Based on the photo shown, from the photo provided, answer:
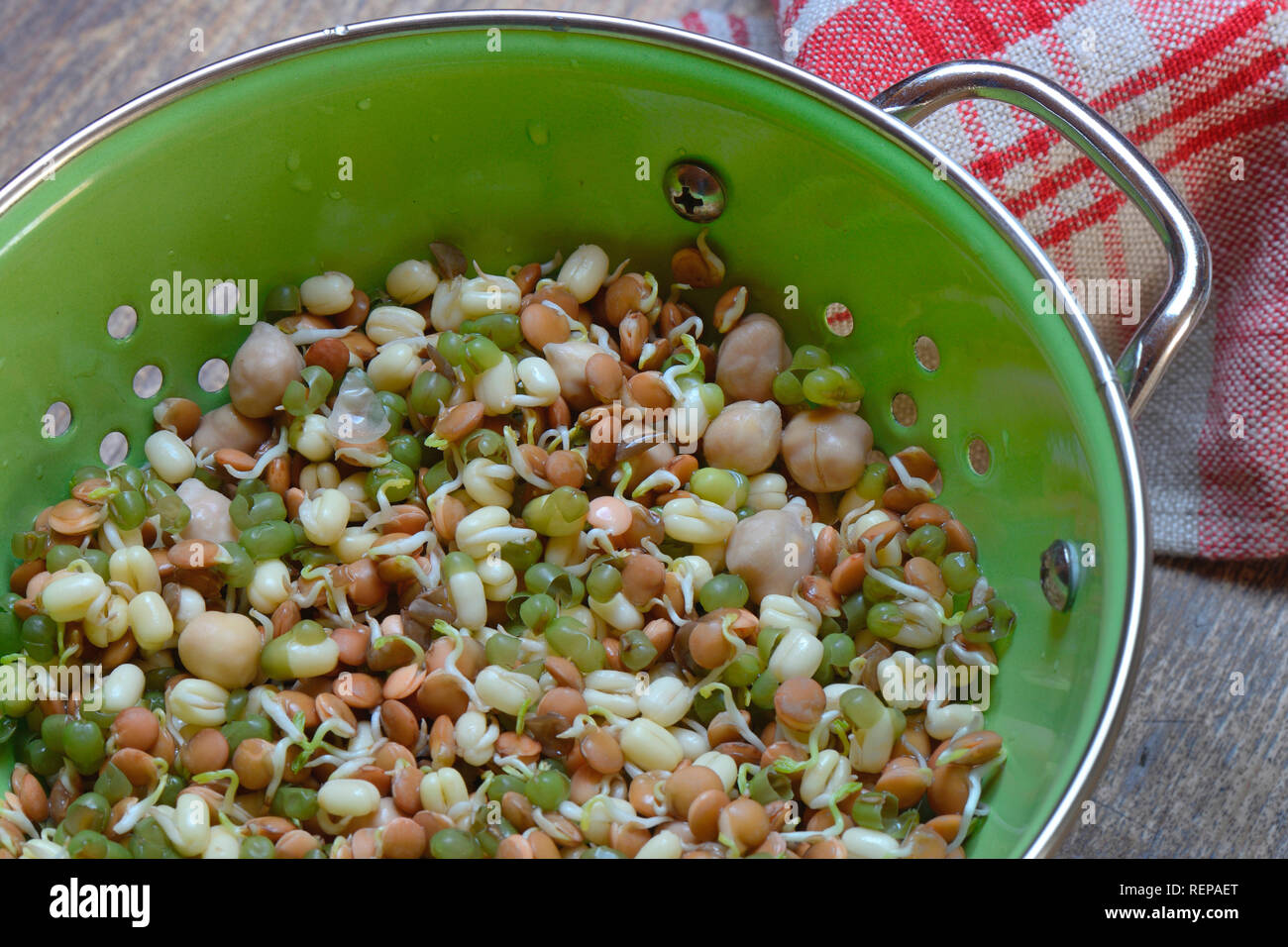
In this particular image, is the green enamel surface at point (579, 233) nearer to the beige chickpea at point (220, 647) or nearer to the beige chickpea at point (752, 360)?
the beige chickpea at point (752, 360)

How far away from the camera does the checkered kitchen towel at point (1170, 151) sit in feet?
3.42

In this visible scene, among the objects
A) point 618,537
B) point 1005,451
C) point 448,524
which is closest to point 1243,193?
point 1005,451

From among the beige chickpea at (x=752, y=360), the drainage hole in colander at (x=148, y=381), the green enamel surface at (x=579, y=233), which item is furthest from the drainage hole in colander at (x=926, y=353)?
the drainage hole in colander at (x=148, y=381)

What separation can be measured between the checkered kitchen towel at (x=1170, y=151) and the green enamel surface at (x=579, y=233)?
227 mm

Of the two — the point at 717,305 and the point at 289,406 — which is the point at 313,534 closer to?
the point at 289,406

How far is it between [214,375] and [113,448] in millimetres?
102

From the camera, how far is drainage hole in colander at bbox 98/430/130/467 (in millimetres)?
916

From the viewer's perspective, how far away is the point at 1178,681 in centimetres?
111

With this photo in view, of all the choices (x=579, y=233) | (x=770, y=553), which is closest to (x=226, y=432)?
(x=579, y=233)

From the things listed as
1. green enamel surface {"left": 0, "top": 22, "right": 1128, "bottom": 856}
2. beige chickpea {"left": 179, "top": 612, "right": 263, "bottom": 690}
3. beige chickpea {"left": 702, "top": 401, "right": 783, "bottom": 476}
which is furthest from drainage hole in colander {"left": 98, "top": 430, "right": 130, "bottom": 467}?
beige chickpea {"left": 702, "top": 401, "right": 783, "bottom": 476}

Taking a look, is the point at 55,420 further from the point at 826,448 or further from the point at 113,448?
the point at 826,448

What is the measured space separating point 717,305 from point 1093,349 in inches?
Answer: 13.6

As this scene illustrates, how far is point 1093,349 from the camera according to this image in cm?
70
